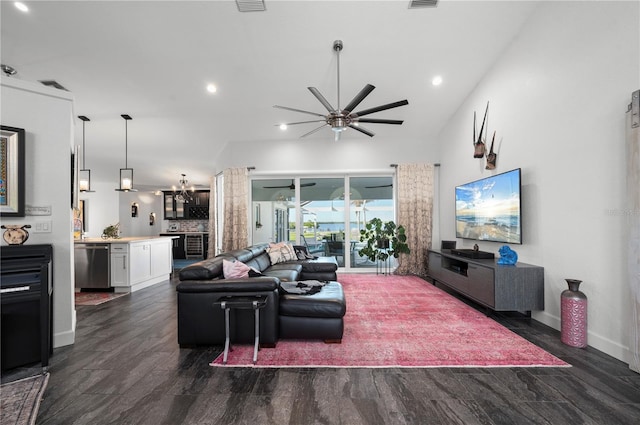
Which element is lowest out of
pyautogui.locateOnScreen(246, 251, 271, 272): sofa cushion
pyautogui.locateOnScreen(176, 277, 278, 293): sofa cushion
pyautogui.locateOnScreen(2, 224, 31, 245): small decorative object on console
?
pyautogui.locateOnScreen(246, 251, 271, 272): sofa cushion

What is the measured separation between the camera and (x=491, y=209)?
13.4 ft

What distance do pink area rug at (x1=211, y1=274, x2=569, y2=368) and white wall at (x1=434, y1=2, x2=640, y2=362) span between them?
2.46 ft

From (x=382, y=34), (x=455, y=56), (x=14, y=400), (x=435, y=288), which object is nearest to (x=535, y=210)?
(x=435, y=288)

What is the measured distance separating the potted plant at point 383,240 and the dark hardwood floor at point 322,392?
135 inches

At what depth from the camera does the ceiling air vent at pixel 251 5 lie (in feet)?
10.3

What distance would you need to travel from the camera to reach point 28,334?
2.26 meters

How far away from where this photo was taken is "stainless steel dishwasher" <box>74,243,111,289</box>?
480 cm

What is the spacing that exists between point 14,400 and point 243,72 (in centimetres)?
427

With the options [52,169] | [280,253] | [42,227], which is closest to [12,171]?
[52,169]

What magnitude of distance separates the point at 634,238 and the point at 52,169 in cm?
511

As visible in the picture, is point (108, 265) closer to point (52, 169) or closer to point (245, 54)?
point (52, 169)

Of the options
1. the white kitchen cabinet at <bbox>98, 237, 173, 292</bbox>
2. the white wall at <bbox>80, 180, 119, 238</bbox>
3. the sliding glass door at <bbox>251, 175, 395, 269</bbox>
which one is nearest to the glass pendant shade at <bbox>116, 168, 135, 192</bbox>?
the white kitchen cabinet at <bbox>98, 237, 173, 292</bbox>

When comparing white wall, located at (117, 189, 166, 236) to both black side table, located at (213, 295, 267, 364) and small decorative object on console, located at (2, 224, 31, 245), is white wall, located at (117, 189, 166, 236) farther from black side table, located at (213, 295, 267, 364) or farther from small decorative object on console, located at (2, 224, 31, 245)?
black side table, located at (213, 295, 267, 364)

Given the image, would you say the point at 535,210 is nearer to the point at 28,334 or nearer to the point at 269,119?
the point at 269,119
